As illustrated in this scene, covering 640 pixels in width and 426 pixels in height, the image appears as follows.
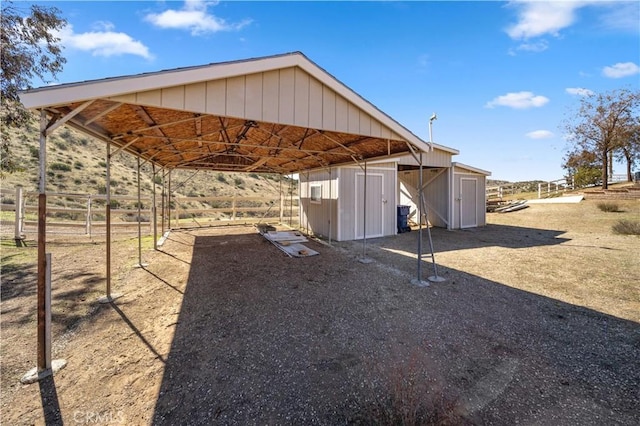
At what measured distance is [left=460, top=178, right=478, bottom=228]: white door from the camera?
12984 mm

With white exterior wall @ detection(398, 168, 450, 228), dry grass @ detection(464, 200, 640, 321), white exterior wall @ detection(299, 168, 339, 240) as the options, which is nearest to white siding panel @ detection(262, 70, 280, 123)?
dry grass @ detection(464, 200, 640, 321)

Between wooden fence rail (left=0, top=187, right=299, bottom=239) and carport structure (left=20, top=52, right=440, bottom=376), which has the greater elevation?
carport structure (left=20, top=52, right=440, bottom=376)

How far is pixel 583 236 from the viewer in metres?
10.3

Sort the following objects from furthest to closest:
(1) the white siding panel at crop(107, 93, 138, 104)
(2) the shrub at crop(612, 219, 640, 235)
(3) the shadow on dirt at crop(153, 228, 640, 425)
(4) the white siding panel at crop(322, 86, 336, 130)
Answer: (2) the shrub at crop(612, 219, 640, 235) < (4) the white siding panel at crop(322, 86, 336, 130) < (1) the white siding panel at crop(107, 93, 138, 104) < (3) the shadow on dirt at crop(153, 228, 640, 425)

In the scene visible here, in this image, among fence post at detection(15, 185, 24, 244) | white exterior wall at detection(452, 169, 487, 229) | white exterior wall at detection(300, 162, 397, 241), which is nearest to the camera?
fence post at detection(15, 185, 24, 244)

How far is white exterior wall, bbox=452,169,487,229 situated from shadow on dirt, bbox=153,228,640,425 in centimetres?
800

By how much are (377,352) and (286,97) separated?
3.50 metres

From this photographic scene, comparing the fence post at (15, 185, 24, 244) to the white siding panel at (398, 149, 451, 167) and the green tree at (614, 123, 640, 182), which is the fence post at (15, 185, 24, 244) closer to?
the white siding panel at (398, 149, 451, 167)

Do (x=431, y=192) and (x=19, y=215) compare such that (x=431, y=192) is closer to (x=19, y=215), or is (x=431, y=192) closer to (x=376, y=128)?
(x=376, y=128)

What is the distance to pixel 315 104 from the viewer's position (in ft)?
13.2

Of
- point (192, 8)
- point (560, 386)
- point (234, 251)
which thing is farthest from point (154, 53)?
point (560, 386)

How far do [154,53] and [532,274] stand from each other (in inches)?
421

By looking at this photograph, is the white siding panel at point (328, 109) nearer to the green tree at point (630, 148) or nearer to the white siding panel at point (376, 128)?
the white siding panel at point (376, 128)

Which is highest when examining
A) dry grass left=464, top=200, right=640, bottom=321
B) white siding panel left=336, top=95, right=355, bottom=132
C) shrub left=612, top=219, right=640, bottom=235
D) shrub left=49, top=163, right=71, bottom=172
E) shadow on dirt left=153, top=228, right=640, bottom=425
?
shrub left=49, top=163, right=71, bottom=172
